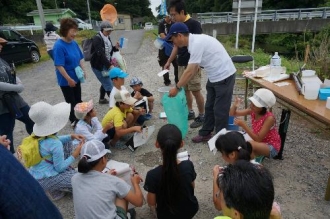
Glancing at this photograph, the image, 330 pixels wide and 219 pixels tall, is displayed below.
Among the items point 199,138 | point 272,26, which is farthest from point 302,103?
point 272,26

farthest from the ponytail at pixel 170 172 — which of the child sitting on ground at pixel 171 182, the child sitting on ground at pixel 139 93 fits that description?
the child sitting on ground at pixel 139 93

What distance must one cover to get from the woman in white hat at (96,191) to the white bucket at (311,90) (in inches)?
79.1

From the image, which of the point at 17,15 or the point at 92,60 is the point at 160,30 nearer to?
the point at 92,60

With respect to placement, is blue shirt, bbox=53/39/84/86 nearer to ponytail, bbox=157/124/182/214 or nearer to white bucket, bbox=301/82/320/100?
ponytail, bbox=157/124/182/214

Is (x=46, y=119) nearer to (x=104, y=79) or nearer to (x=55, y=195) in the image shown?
(x=55, y=195)

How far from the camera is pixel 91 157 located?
173cm

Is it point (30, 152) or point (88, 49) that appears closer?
point (30, 152)

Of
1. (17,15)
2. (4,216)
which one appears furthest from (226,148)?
(17,15)

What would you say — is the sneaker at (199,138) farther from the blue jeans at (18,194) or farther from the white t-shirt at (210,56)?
the blue jeans at (18,194)

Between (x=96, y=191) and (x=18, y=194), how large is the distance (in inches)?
43.2

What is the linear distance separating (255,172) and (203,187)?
1.51 m

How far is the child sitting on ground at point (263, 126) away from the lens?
2.45 meters

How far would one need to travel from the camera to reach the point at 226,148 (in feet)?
6.70

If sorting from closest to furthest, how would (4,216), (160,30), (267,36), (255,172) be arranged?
(4,216) < (255,172) < (160,30) < (267,36)
